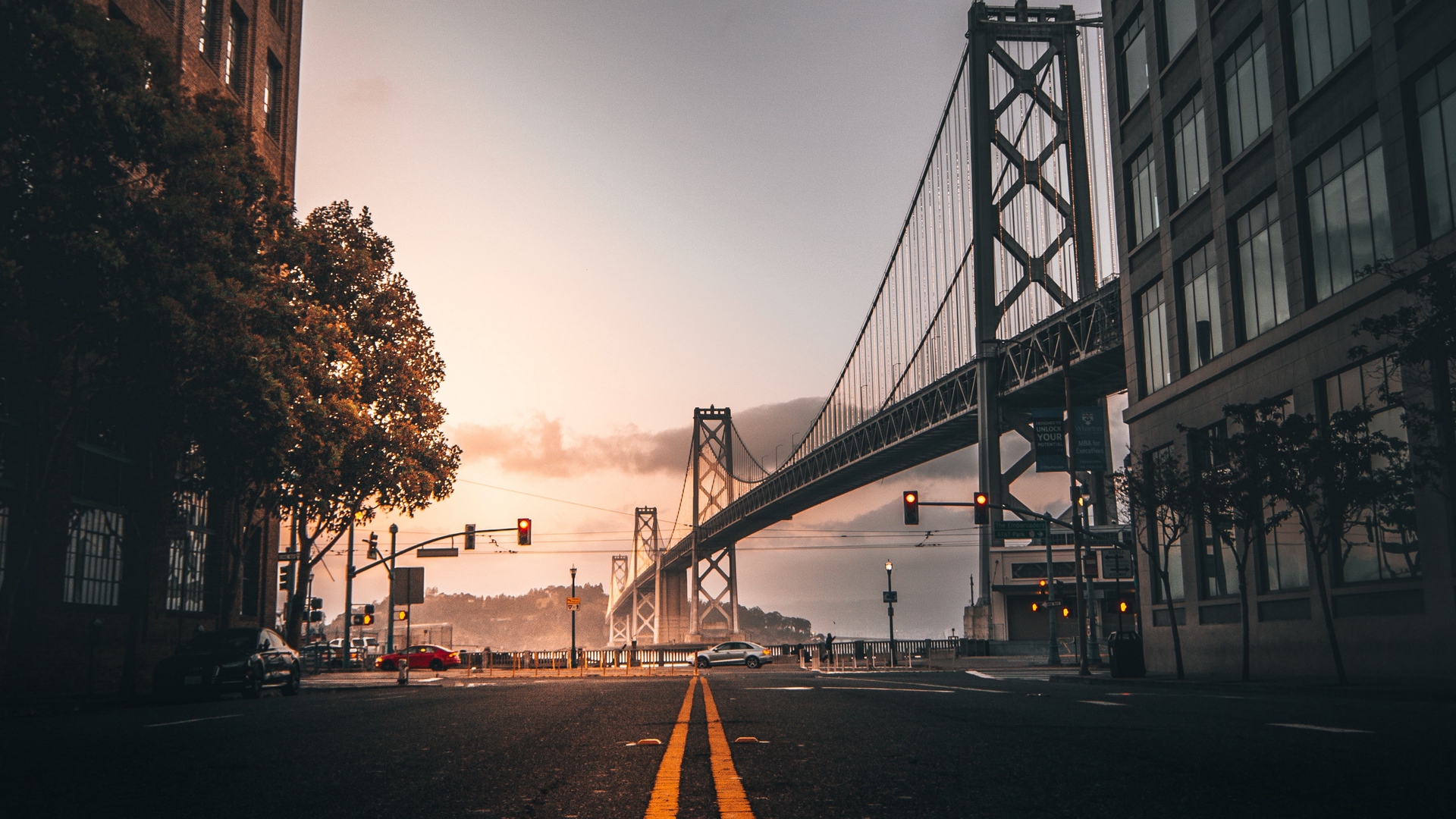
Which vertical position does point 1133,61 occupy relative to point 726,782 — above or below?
above

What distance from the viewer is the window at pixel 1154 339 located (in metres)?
33.1

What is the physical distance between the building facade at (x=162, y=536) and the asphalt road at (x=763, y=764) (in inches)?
496

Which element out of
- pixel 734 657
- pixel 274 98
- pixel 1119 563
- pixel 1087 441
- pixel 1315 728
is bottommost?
pixel 734 657

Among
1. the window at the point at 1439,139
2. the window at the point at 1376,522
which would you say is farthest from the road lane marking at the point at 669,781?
the window at the point at 1439,139

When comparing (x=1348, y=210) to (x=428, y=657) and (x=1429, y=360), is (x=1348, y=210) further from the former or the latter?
(x=428, y=657)

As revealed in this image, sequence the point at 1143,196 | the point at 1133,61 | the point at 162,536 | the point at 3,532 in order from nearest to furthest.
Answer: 1. the point at 3,532
2. the point at 162,536
3. the point at 1143,196
4. the point at 1133,61

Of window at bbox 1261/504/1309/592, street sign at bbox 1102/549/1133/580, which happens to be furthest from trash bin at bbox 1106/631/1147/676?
street sign at bbox 1102/549/1133/580

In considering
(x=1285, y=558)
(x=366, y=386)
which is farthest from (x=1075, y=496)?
(x=366, y=386)

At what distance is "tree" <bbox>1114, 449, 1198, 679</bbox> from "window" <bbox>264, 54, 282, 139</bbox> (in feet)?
94.5

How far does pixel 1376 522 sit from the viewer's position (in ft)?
69.2

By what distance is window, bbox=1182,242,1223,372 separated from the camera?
2964cm

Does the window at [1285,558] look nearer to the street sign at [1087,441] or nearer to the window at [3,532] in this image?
the street sign at [1087,441]

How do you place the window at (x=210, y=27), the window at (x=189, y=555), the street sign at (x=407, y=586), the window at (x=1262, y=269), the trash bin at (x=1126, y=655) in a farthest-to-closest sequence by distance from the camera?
the street sign at (x=407, y=586) → the window at (x=210, y=27) → the window at (x=189, y=555) → the trash bin at (x=1126, y=655) → the window at (x=1262, y=269)

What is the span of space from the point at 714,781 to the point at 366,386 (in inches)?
983
